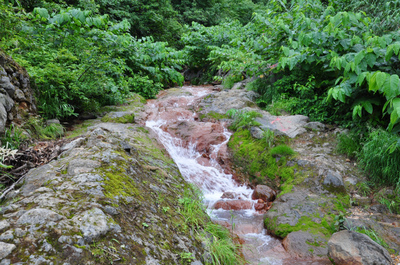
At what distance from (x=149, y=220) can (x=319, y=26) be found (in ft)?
20.4

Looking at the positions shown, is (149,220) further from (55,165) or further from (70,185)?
(55,165)

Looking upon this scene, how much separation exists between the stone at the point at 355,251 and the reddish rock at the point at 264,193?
1.69 meters

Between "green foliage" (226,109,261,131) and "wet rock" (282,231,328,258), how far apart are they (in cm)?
317

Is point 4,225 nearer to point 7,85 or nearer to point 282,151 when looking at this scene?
point 7,85

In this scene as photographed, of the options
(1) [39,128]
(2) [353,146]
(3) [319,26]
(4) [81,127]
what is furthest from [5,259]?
(3) [319,26]

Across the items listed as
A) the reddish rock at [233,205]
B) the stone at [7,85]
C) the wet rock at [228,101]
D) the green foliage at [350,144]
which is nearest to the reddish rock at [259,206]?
the reddish rock at [233,205]

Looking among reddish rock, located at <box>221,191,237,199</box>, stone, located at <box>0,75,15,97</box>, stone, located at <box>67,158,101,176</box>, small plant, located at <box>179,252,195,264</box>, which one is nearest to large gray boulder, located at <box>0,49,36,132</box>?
stone, located at <box>0,75,15,97</box>

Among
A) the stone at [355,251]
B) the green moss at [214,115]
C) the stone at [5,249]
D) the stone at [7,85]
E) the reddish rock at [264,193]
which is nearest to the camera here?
the stone at [5,249]

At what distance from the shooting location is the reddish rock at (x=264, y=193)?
463 centimetres

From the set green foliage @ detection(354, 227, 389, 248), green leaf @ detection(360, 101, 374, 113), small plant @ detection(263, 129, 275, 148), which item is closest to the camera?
green foliage @ detection(354, 227, 389, 248)

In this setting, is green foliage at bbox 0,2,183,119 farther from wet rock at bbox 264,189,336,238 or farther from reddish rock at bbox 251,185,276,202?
wet rock at bbox 264,189,336,238

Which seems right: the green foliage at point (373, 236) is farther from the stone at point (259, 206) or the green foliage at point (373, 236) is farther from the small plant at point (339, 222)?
the stone at point (259, 206)

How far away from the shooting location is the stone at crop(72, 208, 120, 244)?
1598 millimetres

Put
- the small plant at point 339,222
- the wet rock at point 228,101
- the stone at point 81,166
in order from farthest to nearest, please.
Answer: the wet rock at point 228,101 → the small plant at point 339,222 → the stone at point 81,166
